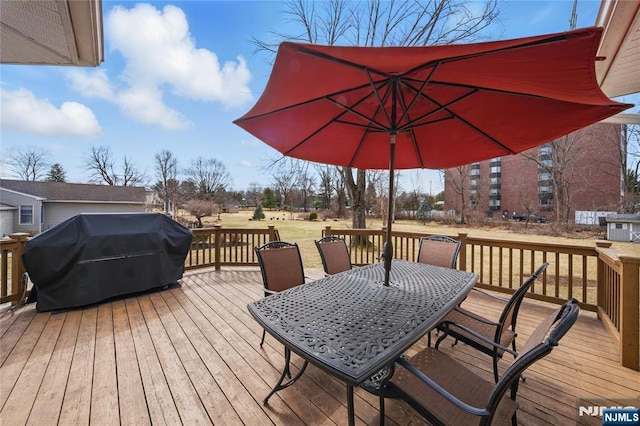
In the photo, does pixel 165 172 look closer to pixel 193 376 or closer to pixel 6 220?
pixel 6 220

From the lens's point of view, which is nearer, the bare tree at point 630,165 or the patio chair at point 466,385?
the patio chair at point 466,385

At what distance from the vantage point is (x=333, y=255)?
128 inches

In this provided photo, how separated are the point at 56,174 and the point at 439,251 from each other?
43.7 metres

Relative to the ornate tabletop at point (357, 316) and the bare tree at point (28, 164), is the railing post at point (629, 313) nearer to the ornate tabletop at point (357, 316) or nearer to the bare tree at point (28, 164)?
the ornate tabletop at point (357, 316)

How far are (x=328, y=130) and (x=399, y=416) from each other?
2.64 m

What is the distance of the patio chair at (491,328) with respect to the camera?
70.3 inches

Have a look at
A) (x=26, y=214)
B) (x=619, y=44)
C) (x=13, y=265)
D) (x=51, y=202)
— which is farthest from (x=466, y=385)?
(x=51, y=202)

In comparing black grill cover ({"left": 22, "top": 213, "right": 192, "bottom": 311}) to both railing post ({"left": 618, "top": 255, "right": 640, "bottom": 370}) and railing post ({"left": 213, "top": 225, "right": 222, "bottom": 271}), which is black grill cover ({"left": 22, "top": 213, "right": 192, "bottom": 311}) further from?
railing post ({"left": 618, "top": 255, "right": 640, "bottom": 370})

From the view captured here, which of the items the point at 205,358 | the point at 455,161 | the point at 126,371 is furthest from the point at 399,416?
the point at 455,161

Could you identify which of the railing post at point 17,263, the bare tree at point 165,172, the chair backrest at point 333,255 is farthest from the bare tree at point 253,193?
the chair backrest at point 333,255

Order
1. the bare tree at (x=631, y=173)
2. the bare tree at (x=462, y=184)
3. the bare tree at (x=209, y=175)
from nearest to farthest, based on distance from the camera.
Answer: the bare tree at (x=631, y=173)
the bare tree at (x=462, y=184)
the bare tree at (x=209, y=175)

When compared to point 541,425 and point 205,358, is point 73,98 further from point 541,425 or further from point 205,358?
point 541,425

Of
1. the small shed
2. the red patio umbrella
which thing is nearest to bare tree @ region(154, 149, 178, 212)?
the red patio umbrella

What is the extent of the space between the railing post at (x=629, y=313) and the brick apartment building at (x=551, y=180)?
34.7ft
